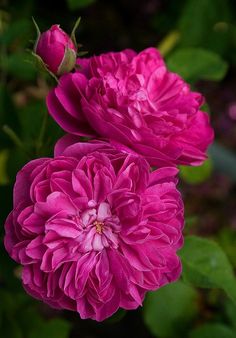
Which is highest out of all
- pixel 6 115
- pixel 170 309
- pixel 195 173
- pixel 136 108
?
pixel 136 108

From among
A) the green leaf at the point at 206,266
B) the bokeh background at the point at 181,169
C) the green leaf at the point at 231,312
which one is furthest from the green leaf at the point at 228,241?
the green leaf at the point at 206,266

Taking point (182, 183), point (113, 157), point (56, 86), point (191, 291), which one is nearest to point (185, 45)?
point (182, 183)

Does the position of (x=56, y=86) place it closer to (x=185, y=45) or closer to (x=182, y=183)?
(x=185, y=45)

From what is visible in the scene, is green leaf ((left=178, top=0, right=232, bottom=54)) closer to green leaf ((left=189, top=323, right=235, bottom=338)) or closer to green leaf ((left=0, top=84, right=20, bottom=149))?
green leaf ((left=0, top=84, right=20, bottom=149))

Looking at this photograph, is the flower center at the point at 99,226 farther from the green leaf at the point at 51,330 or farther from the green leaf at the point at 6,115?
the green leaf at the point at 51,330

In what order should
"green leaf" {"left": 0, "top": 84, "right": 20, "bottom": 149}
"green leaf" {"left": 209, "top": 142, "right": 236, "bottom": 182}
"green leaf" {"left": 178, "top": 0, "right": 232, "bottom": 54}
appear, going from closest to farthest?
"green leaf" {"left": 0, "top": 84, "right": 20, "bottom": 149} → "green leaf" {"left": 178, "top": 0, "right": 232, "bottom": 54} → "green leaf" {"left": 209, "top": 142, "right": 236, "bottom": 182}

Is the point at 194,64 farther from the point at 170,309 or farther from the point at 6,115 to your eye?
the point at 170,309

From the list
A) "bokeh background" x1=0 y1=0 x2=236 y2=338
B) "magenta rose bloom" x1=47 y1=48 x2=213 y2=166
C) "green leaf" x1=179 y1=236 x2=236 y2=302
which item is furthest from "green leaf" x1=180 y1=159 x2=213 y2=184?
"magenta rose bloom" x1=47 y1=48 x2=213 y2=166

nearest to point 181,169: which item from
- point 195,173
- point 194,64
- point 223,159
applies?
point 195,173
